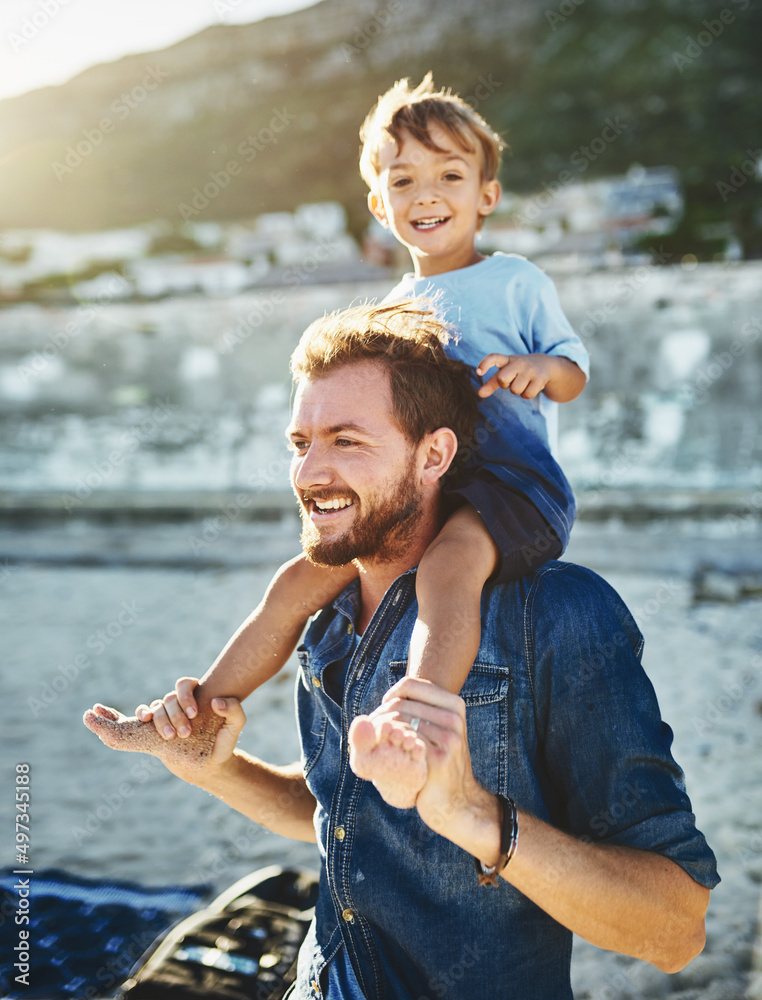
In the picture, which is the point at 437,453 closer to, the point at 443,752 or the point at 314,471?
the point at 314,471

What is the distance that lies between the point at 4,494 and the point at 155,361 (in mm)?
4029

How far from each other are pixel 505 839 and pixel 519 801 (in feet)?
1.00

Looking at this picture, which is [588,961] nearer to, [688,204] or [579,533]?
[579,533]

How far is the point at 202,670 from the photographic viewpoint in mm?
7910

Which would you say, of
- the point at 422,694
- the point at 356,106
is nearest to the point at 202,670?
the point at 422,694

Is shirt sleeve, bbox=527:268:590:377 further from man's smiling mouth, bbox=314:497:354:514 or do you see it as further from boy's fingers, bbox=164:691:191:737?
boy's fingers, bbox=164:691:191:737

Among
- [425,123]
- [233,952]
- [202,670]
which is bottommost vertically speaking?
[202,670]

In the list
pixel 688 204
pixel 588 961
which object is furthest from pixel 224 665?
pixel 688 204

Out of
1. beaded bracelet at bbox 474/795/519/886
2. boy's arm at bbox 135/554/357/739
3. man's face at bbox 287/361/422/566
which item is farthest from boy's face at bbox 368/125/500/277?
beaded bracelet at bbox 474/795/519/886

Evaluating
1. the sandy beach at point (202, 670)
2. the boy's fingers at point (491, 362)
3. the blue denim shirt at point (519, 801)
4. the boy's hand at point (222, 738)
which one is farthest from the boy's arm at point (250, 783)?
the sandy beach at point (202, 670)

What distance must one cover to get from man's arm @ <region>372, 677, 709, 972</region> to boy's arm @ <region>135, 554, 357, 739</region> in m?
0.76

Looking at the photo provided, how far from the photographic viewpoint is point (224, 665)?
81.6 inches

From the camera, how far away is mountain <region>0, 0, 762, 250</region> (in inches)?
1085

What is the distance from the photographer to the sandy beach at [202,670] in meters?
4.49
